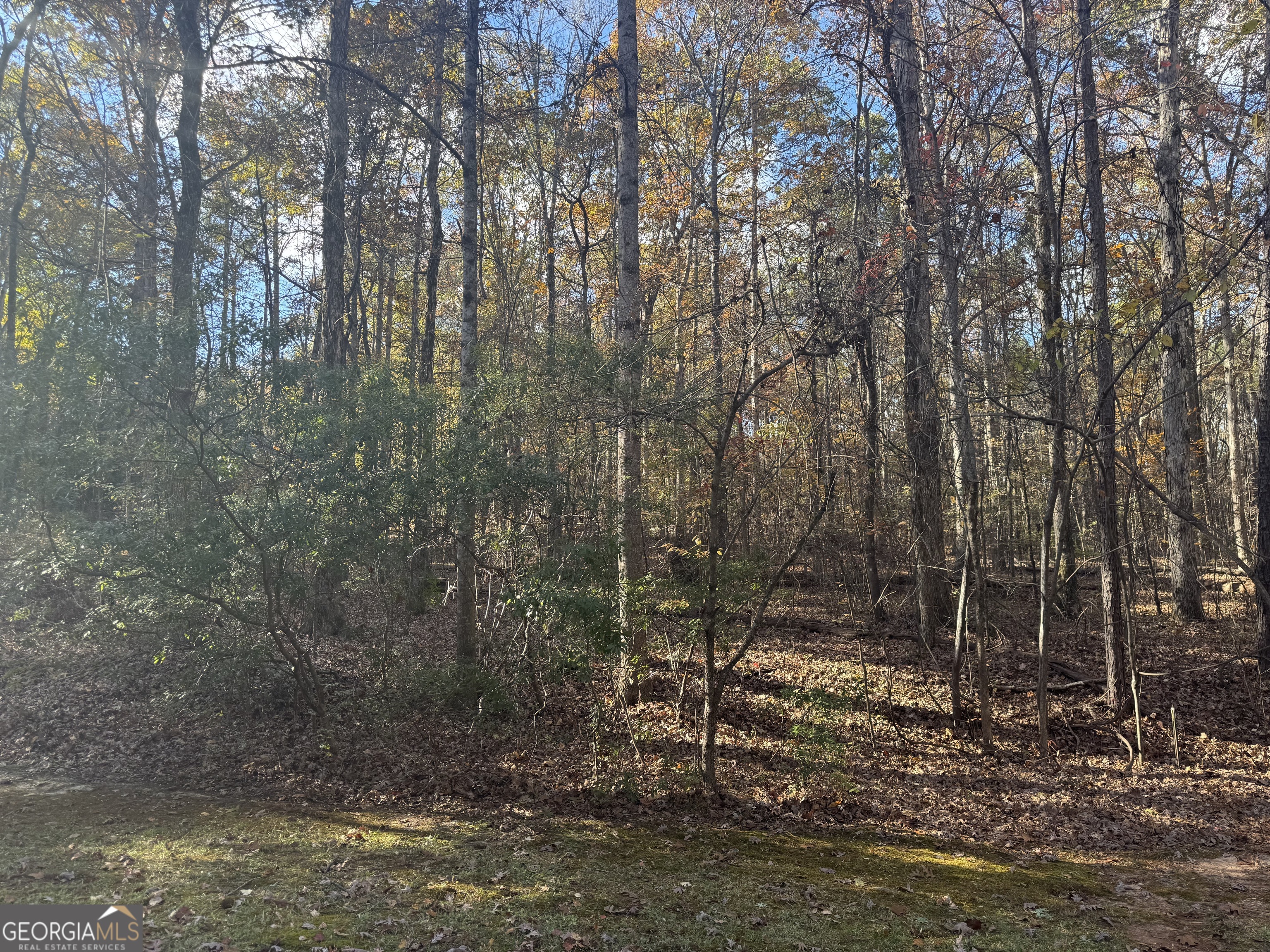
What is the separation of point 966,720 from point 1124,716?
1561 millimetres

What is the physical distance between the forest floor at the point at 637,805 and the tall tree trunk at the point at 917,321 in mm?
1533

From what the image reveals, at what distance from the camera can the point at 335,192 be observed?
10.5 meters

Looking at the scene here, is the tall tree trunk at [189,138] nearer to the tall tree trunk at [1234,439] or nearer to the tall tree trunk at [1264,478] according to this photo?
the tall tree trunk at [1264,478]

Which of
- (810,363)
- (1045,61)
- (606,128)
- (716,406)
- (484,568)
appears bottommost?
(484,568)

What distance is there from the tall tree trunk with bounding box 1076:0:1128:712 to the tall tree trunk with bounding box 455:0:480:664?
20.6ft

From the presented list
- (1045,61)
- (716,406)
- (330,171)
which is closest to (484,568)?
(716,406)

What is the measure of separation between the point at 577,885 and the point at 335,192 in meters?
10.1

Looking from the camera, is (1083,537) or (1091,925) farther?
(1083,537)

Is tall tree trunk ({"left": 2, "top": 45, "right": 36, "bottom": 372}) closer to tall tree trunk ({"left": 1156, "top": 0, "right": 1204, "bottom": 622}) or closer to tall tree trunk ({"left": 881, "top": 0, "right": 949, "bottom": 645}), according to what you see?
tall tree trunk ({"left": 881, "top": 0, "right": 949, "bottom": 645})

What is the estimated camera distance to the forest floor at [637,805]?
4.21m

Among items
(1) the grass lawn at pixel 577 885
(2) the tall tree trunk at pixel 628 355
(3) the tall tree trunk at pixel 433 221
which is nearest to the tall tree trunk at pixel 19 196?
(3) the tall tree trunk at pixel 433 221

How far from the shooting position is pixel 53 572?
6.55 meters

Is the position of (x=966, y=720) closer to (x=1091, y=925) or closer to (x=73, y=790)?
(x=1091, y=925)

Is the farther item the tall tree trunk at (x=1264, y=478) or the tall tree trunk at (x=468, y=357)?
the tall tree trunk at (x=1264, y=478)
